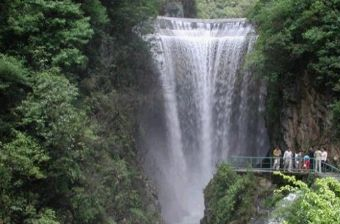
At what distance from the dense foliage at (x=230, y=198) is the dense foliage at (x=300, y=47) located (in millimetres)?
3999

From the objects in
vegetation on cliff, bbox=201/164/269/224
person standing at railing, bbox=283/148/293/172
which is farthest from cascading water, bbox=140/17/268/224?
person standing at railing, bbox=283/148/293/172

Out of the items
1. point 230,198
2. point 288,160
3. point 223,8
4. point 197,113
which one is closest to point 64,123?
point 230,198

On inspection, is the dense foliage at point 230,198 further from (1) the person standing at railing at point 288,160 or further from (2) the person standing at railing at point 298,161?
(2) the person standing at railing at point 298,161

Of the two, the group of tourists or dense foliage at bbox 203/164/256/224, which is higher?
the group of tourists

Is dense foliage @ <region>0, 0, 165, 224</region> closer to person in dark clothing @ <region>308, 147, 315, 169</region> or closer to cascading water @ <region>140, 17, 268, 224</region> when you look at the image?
cascading water @ <region>140, 17, 268, 224</region>

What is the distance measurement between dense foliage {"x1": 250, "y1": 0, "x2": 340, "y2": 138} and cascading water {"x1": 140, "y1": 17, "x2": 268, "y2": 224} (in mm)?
7051

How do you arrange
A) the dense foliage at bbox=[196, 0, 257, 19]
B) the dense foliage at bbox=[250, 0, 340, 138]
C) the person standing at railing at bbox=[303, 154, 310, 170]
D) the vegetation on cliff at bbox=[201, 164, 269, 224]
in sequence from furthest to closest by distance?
the dense foliage at bbox=[196, 0, 257, 19] → the dense foliage at bbox=[250, 0, 340, 138] → the vegetation on cliff at bbox=[201, 164, 269, 224] → the person standing at railing at bbox=[303, 154, 310, 170]

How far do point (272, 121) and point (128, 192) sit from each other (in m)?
7.50

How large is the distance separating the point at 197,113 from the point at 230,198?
1195cm

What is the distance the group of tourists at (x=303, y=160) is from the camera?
60.8 ft

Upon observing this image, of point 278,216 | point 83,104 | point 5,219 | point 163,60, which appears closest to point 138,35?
point 163,60

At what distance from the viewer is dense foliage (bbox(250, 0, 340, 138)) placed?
19797 mm

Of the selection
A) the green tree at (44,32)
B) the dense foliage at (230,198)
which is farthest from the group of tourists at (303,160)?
the green tree at (44,32)

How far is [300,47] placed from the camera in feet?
67.6
